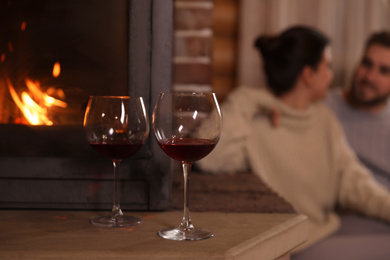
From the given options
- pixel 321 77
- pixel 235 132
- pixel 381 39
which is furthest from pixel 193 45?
pixel 381 39

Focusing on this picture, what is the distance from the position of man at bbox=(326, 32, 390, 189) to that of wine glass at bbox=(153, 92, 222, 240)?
6.23ft

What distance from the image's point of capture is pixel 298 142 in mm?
2213

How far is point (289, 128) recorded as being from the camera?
223cm

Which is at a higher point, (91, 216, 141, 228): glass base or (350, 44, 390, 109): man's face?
(350, 44, 390, 109): man's face

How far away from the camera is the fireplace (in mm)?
1067

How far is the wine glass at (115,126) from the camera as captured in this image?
929 mm

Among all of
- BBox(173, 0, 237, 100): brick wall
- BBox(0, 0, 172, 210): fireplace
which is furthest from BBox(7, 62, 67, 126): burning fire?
BBox(173, 0, 237, 100): brick wall

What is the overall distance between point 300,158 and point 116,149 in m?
1.45

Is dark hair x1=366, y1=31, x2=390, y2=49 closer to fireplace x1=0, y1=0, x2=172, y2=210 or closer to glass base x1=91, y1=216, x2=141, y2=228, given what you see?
fireplace x1=0, y1=0, x2=172, y2=210

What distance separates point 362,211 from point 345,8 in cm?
128

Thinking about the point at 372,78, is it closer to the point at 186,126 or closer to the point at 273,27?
the point at 273,27

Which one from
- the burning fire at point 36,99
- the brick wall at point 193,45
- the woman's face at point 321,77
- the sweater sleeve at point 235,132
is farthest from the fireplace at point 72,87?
the woman's face at point 321,77

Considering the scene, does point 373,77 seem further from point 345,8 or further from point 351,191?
point 351,191

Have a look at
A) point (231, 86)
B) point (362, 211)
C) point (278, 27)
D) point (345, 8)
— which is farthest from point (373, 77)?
point (362, 211)
